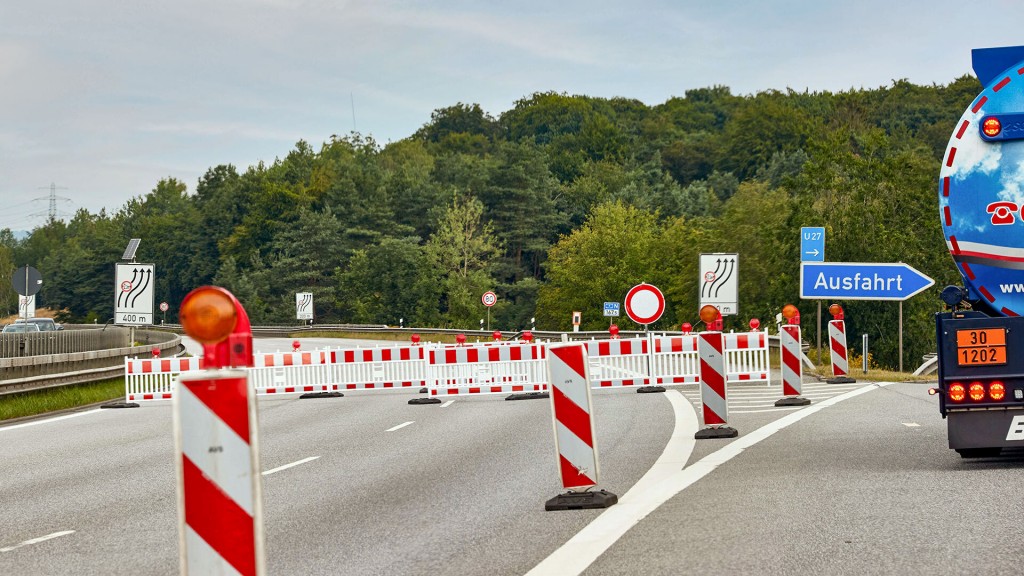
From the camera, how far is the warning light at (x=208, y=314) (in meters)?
5.37

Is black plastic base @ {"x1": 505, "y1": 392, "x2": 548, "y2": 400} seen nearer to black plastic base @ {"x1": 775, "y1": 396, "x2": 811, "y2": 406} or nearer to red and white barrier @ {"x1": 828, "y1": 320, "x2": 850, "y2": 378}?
red and white barrier @ {"x1": 828, "y1": 320, "x2": 850, "y2": 378}

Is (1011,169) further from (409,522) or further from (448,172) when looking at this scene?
(448,172)

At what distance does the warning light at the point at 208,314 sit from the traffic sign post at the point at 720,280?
86.1 ft

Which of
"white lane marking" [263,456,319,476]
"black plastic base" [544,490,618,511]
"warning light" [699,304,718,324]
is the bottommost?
"white lane marking" [263,456,319,476]

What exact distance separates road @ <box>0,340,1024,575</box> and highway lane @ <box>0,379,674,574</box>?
0.03 m

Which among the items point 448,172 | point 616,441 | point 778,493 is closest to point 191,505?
point 778,493

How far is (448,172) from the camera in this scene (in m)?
→ 142

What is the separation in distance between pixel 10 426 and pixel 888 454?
46.0 ft

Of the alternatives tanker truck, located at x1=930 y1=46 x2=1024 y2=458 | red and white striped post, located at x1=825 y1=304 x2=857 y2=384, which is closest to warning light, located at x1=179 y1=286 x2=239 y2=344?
tanker truck, located at x1=930 y1=46 x2=1024 y2=458

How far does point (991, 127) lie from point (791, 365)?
993 cm

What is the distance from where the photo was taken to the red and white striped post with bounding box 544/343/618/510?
969 centimetres

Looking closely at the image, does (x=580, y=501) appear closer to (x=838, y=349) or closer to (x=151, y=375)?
(x=838, y=349)

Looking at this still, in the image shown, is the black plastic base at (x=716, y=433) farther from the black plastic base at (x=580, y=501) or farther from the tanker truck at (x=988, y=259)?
the black plastic base at (x=580, y=501)

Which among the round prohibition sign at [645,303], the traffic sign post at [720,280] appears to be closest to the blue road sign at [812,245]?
the traffic sign post at [720,280]
